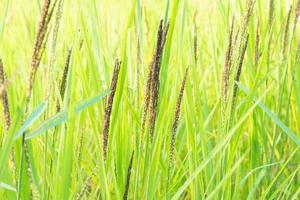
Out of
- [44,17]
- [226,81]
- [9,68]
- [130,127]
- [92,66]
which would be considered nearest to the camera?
[44,17]

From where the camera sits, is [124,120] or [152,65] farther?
[124,120]

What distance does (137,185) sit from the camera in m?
0.90

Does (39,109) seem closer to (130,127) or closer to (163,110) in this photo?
(163,110)

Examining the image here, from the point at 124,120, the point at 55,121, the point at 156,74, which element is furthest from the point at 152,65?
the point at 124,120

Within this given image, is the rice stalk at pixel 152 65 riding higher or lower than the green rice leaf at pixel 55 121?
higher

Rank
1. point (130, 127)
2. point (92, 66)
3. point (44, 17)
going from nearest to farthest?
point (44, 17)
point (92, 66)
point (130, 127)

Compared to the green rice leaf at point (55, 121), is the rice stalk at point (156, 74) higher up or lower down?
higher up

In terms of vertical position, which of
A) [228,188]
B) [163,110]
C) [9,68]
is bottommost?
[228,188]

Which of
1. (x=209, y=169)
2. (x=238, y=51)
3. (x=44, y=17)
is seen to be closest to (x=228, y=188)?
(x=209, y=169)

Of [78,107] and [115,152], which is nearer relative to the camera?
[78,107]

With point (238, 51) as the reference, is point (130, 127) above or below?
below

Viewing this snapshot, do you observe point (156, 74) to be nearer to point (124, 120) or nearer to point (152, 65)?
point (152, 65)

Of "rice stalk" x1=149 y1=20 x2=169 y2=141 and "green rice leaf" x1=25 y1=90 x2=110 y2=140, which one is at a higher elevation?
"rice stalk" x1=149 y1=20 x2=169 y2=141

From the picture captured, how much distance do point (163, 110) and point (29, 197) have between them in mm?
246
